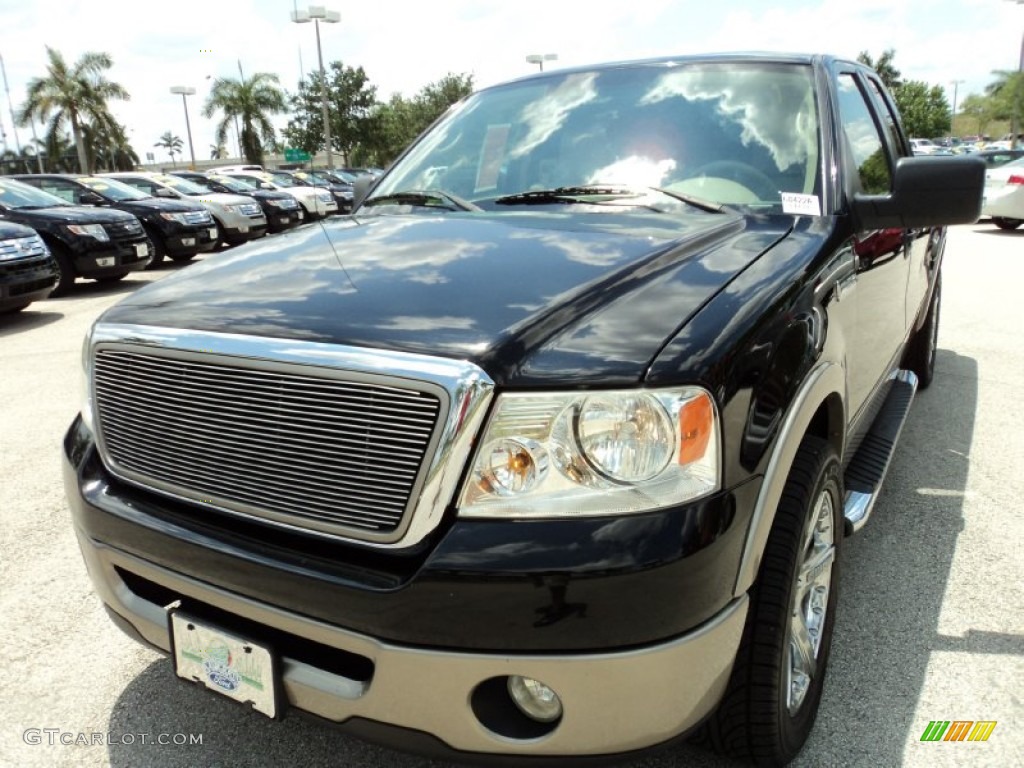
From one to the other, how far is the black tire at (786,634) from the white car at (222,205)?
13776 millimetres

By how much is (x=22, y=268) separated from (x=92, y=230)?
2044mm

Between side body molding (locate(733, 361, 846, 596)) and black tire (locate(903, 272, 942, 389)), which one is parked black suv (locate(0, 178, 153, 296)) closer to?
black tire (locate(903, 272, 942, 389))

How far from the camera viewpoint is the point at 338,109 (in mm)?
43781

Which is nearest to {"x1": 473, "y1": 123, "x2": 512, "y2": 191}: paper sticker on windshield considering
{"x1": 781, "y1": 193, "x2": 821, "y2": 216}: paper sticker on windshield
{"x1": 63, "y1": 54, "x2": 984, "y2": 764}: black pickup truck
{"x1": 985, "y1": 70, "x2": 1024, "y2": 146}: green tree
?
{"x1": 63, "y1": 54, "x2": 984, "y2": 764}: black pickup truck

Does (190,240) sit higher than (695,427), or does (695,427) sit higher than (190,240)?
(695,427)

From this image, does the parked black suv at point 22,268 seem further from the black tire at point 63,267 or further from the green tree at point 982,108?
the green tree at point 982,108

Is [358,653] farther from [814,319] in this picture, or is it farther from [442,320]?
[814,319]

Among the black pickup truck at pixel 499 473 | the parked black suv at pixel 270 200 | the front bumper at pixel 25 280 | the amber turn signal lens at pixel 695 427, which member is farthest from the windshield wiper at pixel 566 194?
the parked black suv at pixel 270 200

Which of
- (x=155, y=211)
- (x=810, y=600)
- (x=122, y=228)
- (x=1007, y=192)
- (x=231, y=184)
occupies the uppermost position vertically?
(x=231, y=184)

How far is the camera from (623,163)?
114 inches

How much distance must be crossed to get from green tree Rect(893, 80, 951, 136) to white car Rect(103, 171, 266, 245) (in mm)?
69459

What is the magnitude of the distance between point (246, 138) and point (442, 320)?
45.0 meters

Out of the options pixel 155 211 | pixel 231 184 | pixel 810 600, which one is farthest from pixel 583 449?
pixel 231 184

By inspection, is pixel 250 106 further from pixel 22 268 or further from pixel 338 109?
pixel 22 268
